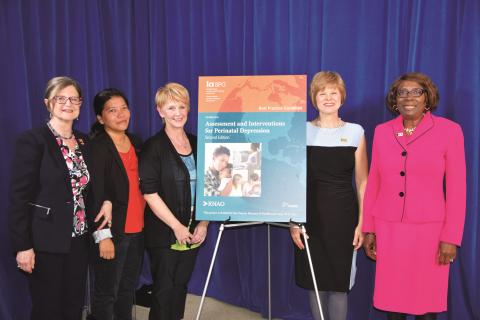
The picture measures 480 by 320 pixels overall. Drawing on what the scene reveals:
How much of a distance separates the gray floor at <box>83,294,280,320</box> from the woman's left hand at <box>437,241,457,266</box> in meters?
1.62

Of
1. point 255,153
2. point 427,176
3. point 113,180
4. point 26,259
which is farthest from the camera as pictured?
point 113,180

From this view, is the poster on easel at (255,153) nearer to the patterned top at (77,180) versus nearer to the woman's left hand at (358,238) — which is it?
the woman's left hand at (358,238)

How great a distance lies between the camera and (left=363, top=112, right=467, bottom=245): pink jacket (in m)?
1.74

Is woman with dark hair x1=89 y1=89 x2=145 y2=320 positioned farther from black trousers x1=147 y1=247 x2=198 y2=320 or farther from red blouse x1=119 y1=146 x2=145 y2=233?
black trousers x1=147 y1=247 x2=198 y2=320

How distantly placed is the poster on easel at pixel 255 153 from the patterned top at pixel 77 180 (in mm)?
655

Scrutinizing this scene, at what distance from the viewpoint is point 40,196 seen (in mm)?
1708

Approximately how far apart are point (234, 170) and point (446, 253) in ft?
4.05

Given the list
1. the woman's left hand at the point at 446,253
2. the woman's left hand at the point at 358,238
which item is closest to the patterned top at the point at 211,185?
the woman's left hand at the point at 358,238

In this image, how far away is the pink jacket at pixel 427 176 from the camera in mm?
1735

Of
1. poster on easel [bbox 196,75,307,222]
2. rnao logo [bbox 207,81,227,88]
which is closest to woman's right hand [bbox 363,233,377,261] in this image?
poster on easel [bbox 196,75,307,222]

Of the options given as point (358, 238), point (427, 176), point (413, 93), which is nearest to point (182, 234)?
point (358, 238)

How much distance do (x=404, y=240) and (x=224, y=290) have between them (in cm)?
180

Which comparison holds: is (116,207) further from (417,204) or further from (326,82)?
(417,204)

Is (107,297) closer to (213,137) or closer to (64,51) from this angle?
(213,137)
